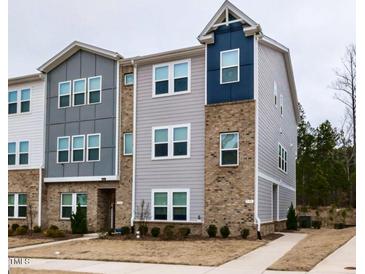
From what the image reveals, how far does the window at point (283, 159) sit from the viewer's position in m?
21.6

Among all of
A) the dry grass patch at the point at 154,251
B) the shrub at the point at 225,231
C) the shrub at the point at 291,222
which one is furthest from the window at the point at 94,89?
the shrub at the point at 291,222

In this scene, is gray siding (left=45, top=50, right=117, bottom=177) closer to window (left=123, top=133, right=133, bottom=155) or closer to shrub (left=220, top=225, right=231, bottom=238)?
window (left=123, top=133, right=133, bottom=155)

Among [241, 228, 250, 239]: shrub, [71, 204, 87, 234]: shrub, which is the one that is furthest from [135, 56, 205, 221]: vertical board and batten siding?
[71, 204, 87, 234]: shrub

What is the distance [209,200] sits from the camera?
17.0 metres

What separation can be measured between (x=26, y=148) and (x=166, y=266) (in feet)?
46.6

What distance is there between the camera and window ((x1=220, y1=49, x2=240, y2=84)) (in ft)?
56.5

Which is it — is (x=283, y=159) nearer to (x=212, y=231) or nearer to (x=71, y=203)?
(x=212, y=231)

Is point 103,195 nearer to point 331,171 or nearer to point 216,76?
point 216,76

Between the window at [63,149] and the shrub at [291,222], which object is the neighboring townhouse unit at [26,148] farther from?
the shrub at [291,222]

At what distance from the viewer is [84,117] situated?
20984mm

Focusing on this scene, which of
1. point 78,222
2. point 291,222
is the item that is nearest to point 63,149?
point 78,222

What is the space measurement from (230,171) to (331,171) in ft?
60.1

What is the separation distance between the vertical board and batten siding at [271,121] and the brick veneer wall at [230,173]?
0.56 metres

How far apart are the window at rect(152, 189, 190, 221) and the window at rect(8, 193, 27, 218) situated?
7284 millimetres
